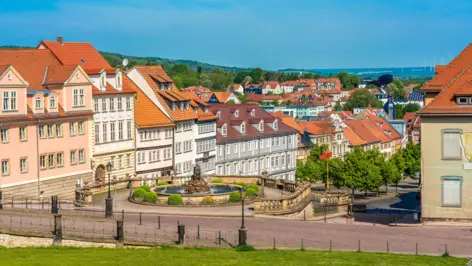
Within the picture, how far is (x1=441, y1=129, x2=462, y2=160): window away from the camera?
2360 inches

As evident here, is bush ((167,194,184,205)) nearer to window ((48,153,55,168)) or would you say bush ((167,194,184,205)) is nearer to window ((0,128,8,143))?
window ((48,153,55,168))

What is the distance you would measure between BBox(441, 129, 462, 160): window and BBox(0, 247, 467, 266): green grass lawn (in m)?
15.6

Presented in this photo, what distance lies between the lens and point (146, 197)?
2564 inches

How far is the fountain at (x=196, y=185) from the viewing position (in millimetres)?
67438

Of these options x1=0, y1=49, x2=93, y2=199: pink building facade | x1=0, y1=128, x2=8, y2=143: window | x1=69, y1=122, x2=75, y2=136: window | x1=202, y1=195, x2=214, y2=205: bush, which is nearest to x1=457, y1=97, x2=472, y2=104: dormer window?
x1=202, y1=195, x2=214, y2=205: bush

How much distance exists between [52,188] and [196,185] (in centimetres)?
1036

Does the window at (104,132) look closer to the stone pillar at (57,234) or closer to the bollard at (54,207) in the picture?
the bollard at (54,207)

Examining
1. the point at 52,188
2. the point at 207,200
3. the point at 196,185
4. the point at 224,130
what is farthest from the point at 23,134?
the point at 224,130

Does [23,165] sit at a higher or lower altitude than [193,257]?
higher

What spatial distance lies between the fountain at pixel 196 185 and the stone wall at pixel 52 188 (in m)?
8.67

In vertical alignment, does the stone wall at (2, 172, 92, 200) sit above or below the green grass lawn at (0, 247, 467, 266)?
above

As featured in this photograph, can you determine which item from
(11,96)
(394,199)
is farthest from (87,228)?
(394,199)

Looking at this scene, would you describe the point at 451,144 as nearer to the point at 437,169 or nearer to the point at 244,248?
the point at 437,169

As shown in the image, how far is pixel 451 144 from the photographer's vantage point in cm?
6012
